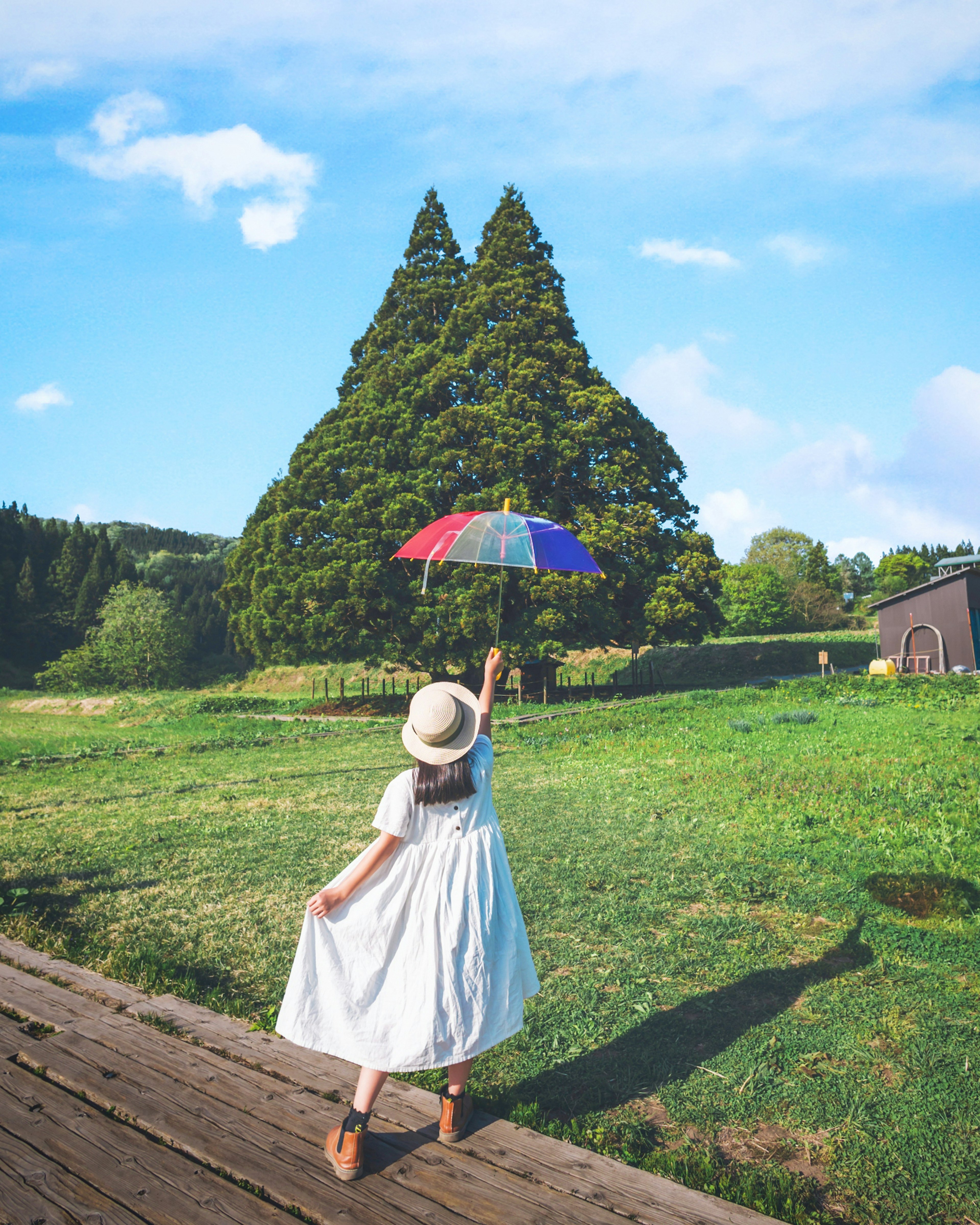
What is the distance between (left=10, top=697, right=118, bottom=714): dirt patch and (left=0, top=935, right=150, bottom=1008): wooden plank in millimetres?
31445

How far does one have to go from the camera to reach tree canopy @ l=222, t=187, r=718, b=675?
915 inches

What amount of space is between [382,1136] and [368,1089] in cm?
29

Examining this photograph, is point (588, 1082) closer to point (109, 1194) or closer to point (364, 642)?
point (109, 1194)

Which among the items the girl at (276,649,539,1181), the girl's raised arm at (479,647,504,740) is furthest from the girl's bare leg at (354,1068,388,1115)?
the girl's raised arm at (479,647,504,740)

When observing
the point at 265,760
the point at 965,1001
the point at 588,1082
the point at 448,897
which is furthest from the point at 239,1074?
the point at 265,760

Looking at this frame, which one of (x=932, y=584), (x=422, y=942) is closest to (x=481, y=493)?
(x=932, y=584)

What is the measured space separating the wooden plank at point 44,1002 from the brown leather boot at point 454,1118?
2.15 meters

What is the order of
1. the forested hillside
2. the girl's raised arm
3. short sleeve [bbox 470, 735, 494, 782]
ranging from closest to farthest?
short sleeve [bbox 470, 735, 494, 782], the girl's raised arm, the forested hillside

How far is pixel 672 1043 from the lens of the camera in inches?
160

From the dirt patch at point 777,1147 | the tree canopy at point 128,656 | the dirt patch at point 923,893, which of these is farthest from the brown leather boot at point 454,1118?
the tree canopy at point 128,656

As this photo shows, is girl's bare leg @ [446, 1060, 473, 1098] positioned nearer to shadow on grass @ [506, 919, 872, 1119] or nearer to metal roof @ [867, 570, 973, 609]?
shadow on grass @ [506, 919, 872, 1119]

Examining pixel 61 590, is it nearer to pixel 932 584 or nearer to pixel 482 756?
pixel 932 584

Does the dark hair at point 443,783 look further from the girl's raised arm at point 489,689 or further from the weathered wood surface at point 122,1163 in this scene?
the weathered wood surface at point 122,1163

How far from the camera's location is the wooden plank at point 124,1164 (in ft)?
8.56
